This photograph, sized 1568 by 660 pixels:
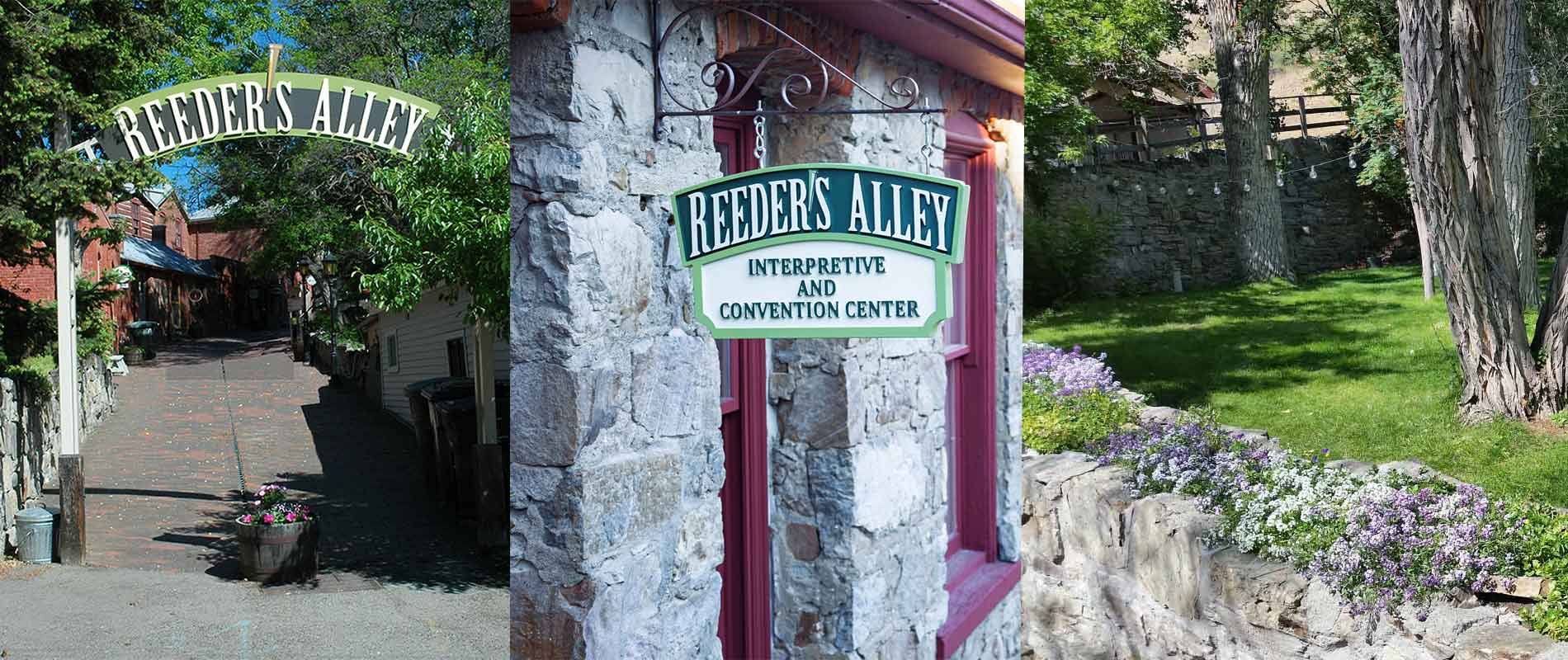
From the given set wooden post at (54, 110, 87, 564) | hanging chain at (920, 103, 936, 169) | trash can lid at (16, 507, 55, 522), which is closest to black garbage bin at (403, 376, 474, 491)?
wooden post at (54, 110, 87, 564)

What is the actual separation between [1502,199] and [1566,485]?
2.46m

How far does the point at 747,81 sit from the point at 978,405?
2725mm

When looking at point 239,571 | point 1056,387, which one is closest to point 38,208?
point 239,571

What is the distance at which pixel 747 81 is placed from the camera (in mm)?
3740

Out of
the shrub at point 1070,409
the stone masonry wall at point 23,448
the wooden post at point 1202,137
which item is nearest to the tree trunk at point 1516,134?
the shrub at point 1070,409

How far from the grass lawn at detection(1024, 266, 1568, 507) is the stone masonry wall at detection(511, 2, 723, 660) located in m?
5.60

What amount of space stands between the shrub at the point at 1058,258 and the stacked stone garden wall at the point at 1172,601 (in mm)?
11655

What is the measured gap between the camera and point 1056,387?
900 cm

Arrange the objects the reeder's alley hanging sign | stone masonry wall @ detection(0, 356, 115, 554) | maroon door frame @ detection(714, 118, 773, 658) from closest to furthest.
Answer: the reeder's alley hanging sign
maroon door frame @ detection(714, 118, 773, 658)
stone masonry wall @ detection(0, 356, 115, 554)

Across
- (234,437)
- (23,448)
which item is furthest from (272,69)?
(234,437)

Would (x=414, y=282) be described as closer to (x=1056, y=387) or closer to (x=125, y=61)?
(x=1056, y=387)

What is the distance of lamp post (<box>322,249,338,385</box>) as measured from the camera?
22922 millimetres

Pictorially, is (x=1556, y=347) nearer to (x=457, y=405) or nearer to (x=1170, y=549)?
(x=1170, y=549)

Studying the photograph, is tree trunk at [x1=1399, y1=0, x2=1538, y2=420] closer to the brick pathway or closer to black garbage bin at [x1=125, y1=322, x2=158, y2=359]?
the brick pathway
